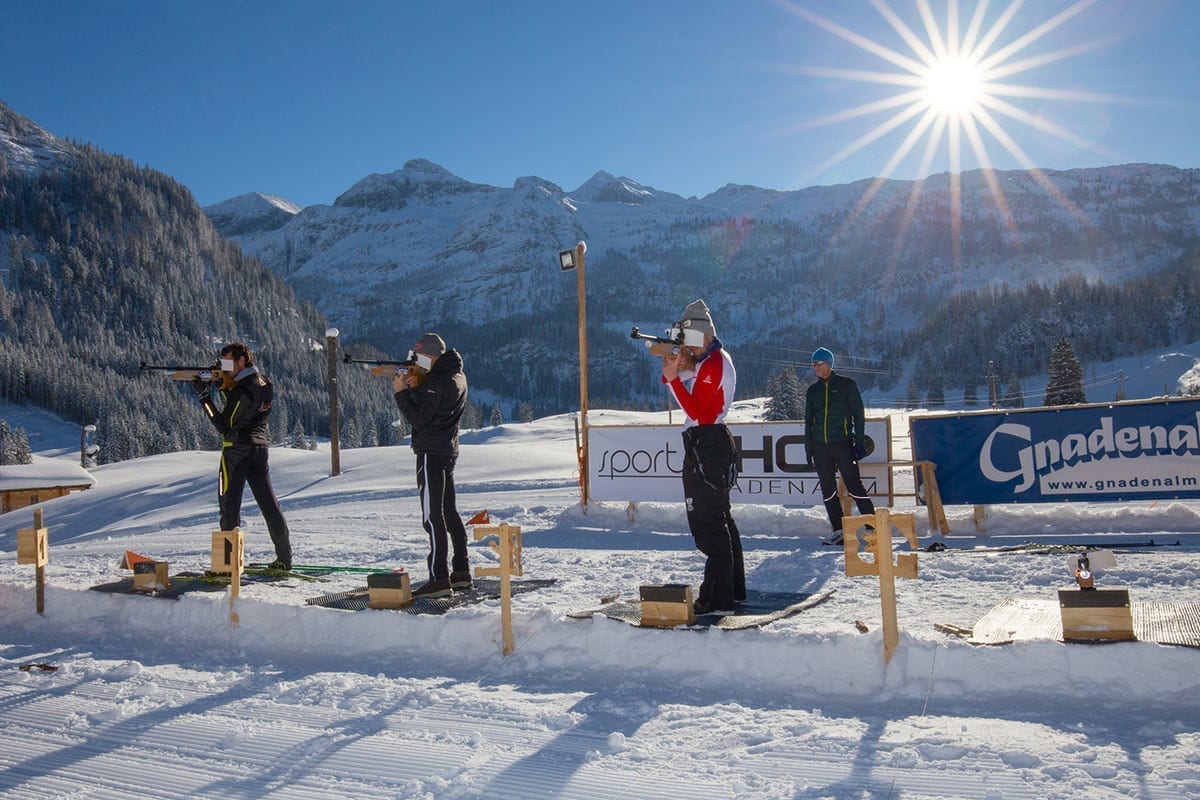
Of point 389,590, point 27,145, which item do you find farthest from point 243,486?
point 27,145

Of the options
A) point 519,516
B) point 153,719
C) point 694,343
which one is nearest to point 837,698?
point 694,343

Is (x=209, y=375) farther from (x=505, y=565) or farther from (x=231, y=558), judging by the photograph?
(x=505, y=565)

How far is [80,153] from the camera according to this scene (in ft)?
604

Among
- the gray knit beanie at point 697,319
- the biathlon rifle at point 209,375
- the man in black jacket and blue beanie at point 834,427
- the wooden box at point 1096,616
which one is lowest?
the wooden box at point 1096,616

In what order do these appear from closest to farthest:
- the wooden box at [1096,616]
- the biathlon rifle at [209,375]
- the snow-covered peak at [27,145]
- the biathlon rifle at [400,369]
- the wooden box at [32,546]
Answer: the wooden box at [1096,616]
the biathlon rifle at [400,369]
the wooden box at [32,546]
the biathlon rifle at [209,375]
the snow-covered peak at [27,145]

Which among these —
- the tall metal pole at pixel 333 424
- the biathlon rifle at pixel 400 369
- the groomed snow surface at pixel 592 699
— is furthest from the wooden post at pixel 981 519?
the tall metal pole at pixel 333 424

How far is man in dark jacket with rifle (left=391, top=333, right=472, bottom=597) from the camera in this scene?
6273 mm

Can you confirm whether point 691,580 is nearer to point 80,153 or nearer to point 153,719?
point 153,719

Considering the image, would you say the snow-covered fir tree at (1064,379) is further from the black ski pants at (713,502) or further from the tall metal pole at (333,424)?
the black ski pants at (713,502)

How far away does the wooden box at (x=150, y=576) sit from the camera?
22.1 ft

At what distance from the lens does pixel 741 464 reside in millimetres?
11250

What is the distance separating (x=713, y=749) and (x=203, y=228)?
637ft

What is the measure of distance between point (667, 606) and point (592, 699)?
77 centimetres

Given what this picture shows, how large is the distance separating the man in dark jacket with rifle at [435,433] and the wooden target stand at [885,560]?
3075 mm
